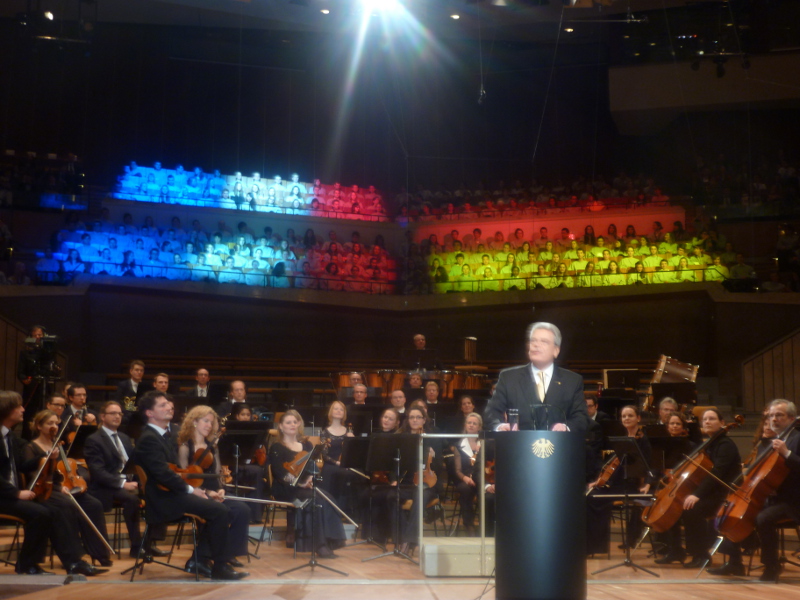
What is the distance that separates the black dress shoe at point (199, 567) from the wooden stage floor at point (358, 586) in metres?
0.05

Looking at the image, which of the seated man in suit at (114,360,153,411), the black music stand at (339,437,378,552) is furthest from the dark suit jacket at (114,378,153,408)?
the black music stand at (339,437,378,552)

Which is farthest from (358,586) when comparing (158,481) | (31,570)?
(31,570)

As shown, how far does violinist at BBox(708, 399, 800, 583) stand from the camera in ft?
18.6

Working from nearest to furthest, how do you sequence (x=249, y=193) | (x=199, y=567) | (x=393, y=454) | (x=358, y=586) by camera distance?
1. (x=358, y=586)
2. (x=199, y=567)
3. (x=393, y=454)
4. (x=249, y=193)

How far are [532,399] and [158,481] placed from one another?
2.83 meters

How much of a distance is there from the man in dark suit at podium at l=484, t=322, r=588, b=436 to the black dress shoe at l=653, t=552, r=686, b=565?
126 inches

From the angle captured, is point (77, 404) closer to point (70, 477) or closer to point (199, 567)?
point (70, 477)

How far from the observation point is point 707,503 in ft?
20.9

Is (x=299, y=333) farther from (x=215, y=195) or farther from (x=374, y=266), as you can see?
(x=215, y=195)

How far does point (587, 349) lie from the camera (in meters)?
15.9

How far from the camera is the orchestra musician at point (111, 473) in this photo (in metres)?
6.45

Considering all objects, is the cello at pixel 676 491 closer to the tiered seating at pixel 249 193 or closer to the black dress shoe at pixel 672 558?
the black dress shoe at pixel 672 558

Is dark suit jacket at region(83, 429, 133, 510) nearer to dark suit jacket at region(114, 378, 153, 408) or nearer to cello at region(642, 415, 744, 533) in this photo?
dark suit jacket at region(114, 378, 153, 408)

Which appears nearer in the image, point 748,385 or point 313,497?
point 313,497
